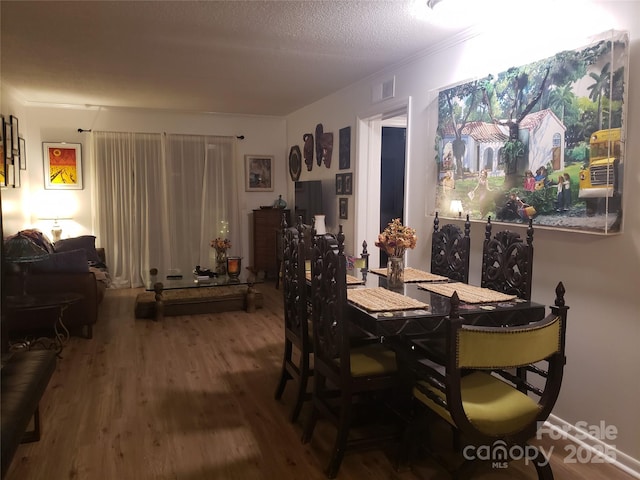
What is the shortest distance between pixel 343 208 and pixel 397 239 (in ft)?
8.74

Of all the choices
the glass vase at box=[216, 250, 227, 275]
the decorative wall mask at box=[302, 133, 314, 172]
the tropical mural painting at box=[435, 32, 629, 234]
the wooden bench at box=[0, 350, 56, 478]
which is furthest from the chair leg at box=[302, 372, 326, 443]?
the decorative wall mask at box=[302, 133, 314, 172]

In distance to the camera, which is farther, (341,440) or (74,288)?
(74,288)

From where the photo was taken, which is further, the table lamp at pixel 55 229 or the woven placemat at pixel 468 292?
the table lamp at pixel 55 229

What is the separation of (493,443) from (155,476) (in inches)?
61.2

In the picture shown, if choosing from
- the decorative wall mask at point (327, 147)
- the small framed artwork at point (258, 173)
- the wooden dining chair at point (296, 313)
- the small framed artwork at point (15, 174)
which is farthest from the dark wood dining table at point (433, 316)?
the small framed artwork at point (258, 173)

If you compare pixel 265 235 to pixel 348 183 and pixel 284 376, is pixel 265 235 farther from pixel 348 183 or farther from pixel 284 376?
pixel 284 376

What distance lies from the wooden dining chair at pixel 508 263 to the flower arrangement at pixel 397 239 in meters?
0.50

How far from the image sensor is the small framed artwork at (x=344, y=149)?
5.33 m

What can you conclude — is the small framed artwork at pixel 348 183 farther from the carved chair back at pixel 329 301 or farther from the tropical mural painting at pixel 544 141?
the carved chair back at pixel 329 301

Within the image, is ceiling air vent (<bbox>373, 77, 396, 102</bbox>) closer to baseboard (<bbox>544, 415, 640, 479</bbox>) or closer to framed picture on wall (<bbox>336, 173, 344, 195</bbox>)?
framed picture on wall (<bbox>336, 173, 344, 195</bbox>)

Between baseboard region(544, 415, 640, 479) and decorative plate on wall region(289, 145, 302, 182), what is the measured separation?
4.88m

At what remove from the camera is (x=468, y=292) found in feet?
8.73

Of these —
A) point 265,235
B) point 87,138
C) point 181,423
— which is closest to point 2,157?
point 87,138

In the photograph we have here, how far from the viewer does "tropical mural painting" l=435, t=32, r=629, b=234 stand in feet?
7.88
